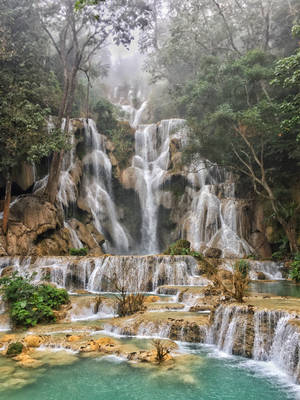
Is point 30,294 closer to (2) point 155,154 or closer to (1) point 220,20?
(2) point 155,154

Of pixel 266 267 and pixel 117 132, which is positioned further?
pixel 117 132

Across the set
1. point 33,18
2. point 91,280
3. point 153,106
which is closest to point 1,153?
point 91,280

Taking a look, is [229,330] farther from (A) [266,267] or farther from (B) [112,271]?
(A) [266,267]

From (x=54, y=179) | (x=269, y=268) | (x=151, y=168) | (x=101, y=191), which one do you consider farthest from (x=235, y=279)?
(x=151, y=168)

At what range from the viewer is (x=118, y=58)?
54.5 meters

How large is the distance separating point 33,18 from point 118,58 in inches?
1343

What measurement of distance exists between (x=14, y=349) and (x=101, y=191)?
17500 mm

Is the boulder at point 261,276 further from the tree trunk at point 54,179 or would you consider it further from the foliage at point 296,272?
the tree trunk at point 54,179

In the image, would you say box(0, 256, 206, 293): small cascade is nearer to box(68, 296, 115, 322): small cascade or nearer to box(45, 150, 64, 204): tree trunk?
box(68, 296, 115, 322): small cascade

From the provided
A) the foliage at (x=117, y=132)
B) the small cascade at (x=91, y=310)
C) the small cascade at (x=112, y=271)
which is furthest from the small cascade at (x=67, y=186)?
the small cascade at (x=91, y=310)

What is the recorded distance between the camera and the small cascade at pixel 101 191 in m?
22.5

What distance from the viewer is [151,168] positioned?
84.7ft

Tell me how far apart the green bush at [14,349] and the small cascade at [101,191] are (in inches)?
604

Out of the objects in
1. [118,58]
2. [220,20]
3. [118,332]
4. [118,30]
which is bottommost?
[118,332]
